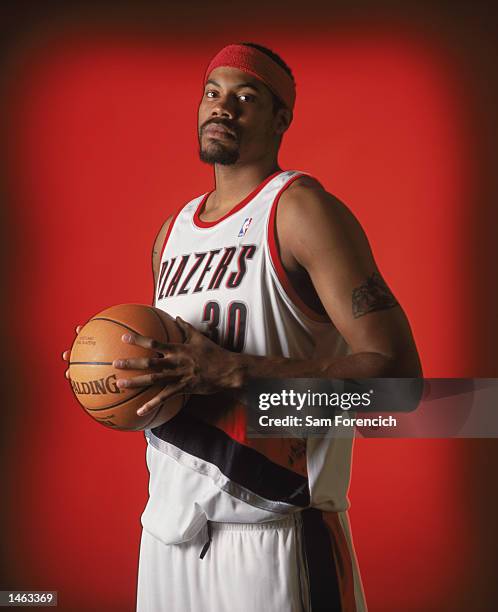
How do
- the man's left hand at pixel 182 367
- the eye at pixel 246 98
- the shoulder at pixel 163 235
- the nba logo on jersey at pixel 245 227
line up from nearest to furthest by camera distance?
the man's left hand at pixel 182 367
the nba logo on jersey at pixel 245 227
the eye at pixel 246 98
the shoulder at pixel 163 235

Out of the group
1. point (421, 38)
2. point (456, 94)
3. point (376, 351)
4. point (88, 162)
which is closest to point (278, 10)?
point (421, 38)

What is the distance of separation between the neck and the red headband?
0.16 meters

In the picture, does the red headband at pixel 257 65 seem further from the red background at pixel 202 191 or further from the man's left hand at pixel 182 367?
the red background at pixel 202 191

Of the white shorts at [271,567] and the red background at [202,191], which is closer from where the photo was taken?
the white shorts at [271,567]

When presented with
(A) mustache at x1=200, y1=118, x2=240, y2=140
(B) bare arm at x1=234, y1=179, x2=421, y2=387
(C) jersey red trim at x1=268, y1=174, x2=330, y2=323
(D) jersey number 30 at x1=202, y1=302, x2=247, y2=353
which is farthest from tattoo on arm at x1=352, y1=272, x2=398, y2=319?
(A) mustache at x1=200, y1=118, x2=240, y2=140

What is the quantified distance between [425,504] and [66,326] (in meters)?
1.38

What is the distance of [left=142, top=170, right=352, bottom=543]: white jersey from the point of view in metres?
1.27

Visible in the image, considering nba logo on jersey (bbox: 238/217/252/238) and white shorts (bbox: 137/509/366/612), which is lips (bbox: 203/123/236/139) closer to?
nba logo on jersey (bbox: 238/217/252/238)

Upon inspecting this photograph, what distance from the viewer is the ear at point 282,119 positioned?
157 cm

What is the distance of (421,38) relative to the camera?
256 cm

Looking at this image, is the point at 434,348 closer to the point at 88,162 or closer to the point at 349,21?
the point at 349,21

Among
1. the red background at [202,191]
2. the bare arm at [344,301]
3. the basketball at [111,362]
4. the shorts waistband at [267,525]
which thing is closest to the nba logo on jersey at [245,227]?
the bare arm at [344,301]

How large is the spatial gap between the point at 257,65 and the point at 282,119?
5.0 inches

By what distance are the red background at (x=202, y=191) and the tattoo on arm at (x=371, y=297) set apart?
120 cm
